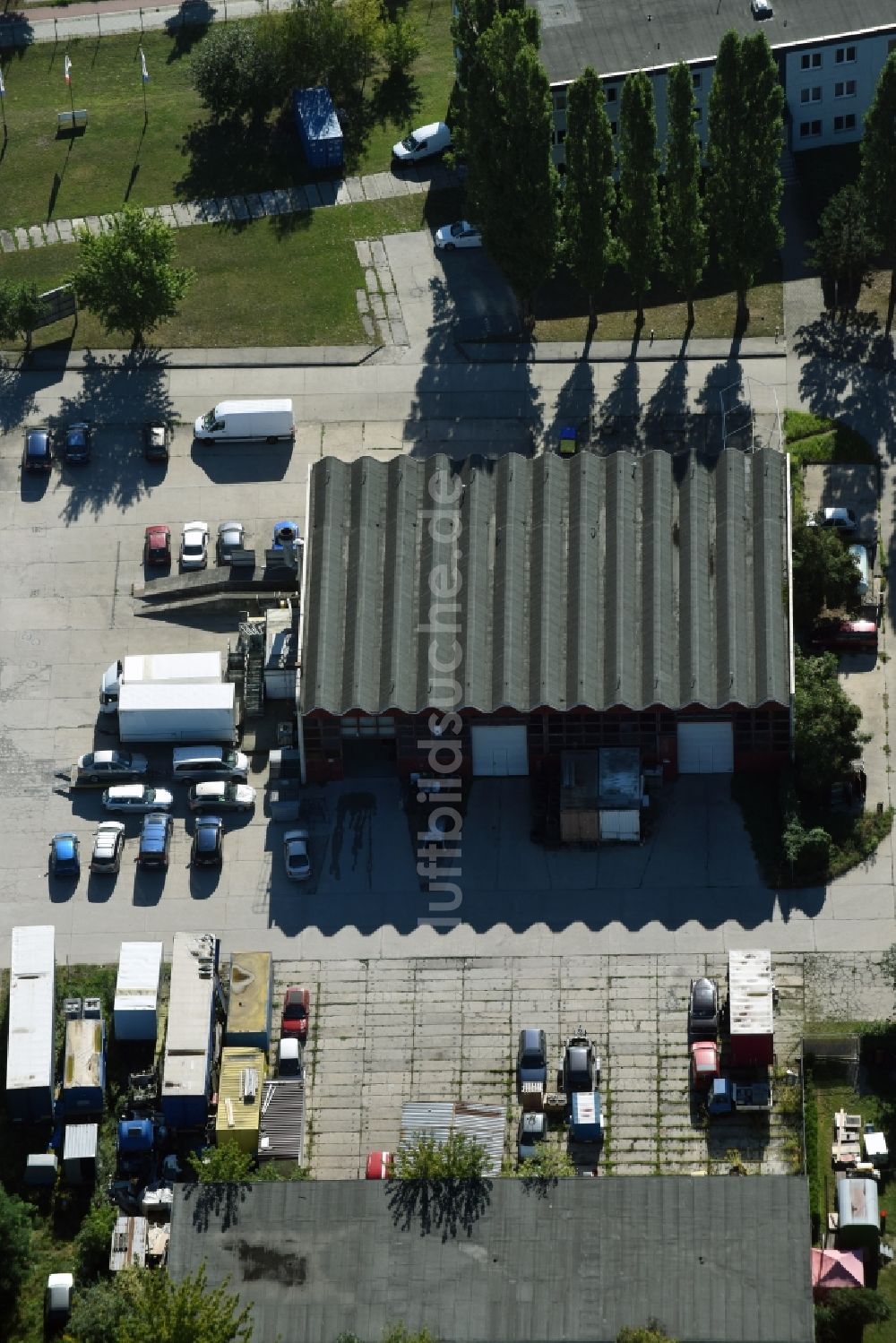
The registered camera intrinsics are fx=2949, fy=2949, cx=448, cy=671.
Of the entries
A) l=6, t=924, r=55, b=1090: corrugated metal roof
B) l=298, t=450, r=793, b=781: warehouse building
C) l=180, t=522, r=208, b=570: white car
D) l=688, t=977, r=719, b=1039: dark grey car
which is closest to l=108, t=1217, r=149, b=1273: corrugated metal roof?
l=6, t=924, r=55, b=1090: corrugated metal roof

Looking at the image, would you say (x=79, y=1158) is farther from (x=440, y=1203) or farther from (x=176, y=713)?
(x=176, y=713)

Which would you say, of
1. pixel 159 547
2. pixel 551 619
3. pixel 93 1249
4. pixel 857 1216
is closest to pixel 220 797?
pixel 159 547

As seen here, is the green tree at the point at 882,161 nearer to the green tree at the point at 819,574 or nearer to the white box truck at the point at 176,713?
the green tree at the point at 819,574

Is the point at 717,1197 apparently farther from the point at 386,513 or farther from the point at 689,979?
the point at 386,513

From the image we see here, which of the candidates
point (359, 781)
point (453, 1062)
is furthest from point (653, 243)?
point (453, 1062)

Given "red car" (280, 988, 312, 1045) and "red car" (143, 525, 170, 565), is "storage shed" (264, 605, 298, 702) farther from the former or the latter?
"red car" (280, 988, 312, 1045)

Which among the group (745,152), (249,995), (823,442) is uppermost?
(745,152)
